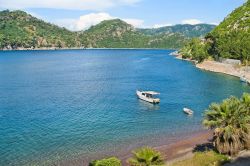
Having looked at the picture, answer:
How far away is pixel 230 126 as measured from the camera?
5312cm

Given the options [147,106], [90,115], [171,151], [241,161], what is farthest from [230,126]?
[147,106]

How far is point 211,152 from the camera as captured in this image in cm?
5500

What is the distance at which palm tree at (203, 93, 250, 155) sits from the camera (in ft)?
173

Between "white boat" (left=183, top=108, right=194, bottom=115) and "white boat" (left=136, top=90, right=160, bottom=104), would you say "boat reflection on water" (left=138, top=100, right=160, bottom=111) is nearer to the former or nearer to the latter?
"white boat" (left=136, top=90, right=160, bottom=104)

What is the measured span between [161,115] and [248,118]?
3995 centimetres

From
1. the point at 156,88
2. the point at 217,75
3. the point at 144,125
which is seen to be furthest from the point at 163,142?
the point at 217,75

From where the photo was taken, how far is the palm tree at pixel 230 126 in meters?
52.9

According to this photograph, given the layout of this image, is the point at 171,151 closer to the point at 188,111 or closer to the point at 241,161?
the point at 241,161

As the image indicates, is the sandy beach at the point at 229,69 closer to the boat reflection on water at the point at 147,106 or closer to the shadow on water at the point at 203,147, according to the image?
the boat reflection on water at the point at 147,106

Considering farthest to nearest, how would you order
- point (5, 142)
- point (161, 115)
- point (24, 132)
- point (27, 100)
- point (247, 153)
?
point (27, 100)
point (161, 115)
point (24, 132)
point (5, 142)
point (247, 153)

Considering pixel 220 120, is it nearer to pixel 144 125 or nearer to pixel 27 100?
pixel 144 125

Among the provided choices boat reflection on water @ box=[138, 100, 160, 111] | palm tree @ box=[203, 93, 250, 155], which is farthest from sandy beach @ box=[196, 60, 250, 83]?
palm tree @ box=[203, 93, 250, 155]

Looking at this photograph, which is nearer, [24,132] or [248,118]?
[248,118]

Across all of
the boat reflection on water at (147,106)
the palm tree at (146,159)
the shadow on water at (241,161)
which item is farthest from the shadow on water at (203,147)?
the boat reflection on water at (147,106)
